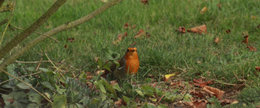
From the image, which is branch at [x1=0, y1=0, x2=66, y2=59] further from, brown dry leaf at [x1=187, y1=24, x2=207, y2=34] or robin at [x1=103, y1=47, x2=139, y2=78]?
brown dry leaf at [x1=187, y1=24, x2=207, y2=34]

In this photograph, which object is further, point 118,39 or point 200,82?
point 118,39

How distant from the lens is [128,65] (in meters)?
3.50

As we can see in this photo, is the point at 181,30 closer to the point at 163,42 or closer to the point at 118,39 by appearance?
the point at 163,42

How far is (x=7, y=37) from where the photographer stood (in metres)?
4.83

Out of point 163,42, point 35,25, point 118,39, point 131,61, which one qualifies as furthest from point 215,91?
point 35,25

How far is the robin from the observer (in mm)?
3492

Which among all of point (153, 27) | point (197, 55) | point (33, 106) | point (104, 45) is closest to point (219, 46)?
point (197, 55)

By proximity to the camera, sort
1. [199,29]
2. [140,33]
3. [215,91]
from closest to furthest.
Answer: [215,91] < [140,33] < [199,29]

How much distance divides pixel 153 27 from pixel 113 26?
23.5 inches

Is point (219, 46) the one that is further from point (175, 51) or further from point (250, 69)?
point (250, 69)

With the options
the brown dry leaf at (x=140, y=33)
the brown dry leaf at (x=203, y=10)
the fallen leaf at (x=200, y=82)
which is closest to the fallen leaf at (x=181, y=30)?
the brown dry leaf at (x=140, y=33)

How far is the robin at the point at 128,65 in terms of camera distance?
3492 millimetres

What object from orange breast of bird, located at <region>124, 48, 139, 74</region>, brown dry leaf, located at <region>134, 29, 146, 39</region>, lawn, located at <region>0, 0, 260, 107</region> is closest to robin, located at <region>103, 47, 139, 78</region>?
orange breast of bird, located at <region>124, 48, 139, 74</region>

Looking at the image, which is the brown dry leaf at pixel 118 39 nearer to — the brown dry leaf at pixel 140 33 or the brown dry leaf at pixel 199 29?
the brown dry leaf at pixel 140 33
